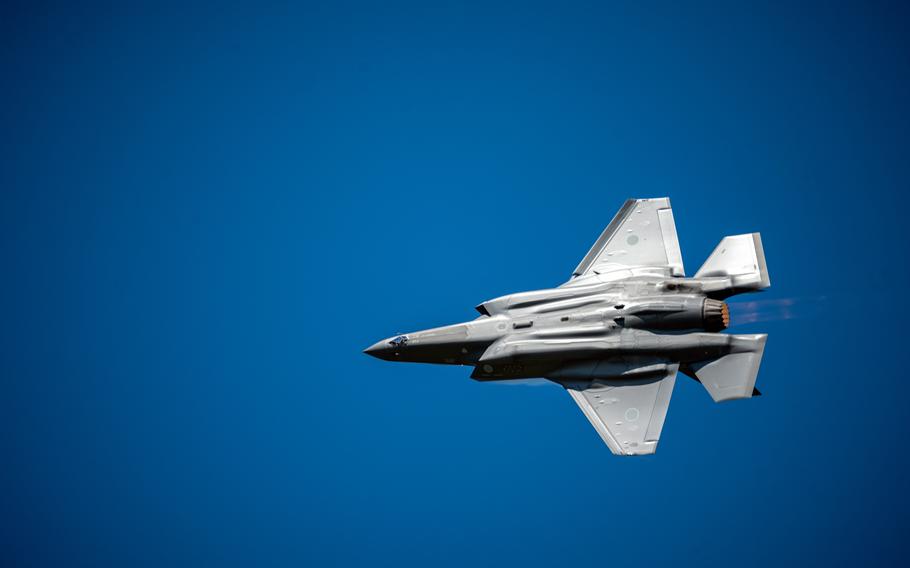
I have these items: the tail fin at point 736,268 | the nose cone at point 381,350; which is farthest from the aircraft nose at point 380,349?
the tail fin at point 736,268

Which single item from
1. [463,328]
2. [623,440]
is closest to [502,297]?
[463,328]

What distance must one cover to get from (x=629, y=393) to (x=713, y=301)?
304 centimetres

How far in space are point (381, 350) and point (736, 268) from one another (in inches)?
381

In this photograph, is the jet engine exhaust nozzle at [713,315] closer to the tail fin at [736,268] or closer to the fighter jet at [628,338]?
the fighter jet at [628,338]

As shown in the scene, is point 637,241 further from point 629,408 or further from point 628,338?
point 629,408

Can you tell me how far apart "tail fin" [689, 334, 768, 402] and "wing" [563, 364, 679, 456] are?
0.94 m

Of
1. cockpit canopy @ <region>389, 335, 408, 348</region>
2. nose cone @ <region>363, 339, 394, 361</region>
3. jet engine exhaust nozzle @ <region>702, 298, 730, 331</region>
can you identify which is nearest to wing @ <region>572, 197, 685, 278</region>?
jet engine exhaust nozzle @ <region>702, 298, 730, 331</region>

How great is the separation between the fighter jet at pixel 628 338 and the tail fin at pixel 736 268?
0.08ft

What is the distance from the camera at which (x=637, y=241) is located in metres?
26.5

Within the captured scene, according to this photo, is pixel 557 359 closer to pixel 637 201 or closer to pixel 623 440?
pixel 623 440

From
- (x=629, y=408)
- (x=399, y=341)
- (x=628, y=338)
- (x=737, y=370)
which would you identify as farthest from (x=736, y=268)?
(x=399, y=341)

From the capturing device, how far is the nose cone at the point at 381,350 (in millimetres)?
26703

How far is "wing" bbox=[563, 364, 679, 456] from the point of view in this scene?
76.9ft

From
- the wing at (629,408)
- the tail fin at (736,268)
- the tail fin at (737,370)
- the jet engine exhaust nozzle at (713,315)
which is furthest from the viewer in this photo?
the tail fin at (736,268)
